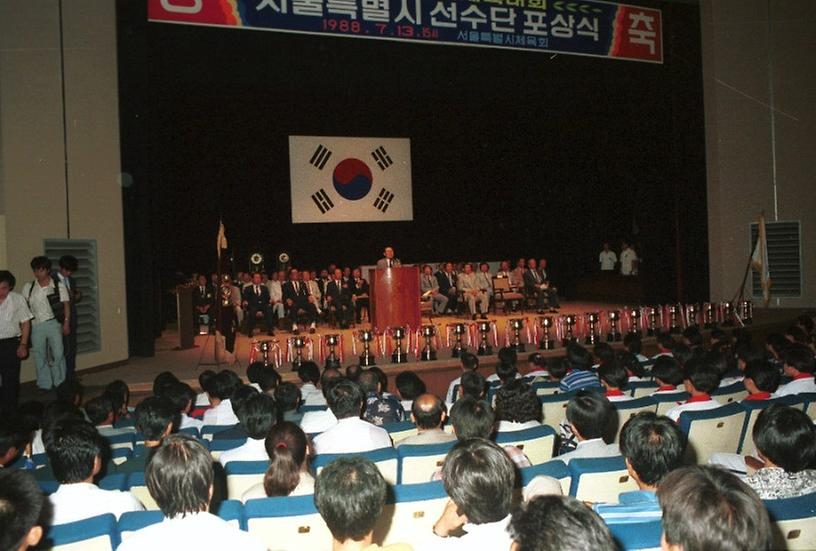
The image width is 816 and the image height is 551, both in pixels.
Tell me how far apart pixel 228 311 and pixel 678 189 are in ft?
26.2

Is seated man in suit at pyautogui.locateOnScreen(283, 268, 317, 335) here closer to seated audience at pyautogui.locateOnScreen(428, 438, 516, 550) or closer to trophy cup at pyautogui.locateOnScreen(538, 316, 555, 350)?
trophy cup at pyautogui.locateOnScreen(538, 316, 555, 350)

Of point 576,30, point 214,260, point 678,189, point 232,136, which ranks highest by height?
point 576,30

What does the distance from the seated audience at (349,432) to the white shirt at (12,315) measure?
3.87 m

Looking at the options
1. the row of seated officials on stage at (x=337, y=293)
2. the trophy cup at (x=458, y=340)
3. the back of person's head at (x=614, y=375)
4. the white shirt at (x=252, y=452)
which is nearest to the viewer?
the white shirt at (x=252, y=452)

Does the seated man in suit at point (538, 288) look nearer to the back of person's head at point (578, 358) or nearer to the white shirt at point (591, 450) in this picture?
the back of person's head at point (578, 358)

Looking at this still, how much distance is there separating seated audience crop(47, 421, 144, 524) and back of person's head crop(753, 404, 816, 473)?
2.18 meters

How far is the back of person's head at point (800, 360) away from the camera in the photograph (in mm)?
4652

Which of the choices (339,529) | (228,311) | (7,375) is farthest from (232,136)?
(339,529)

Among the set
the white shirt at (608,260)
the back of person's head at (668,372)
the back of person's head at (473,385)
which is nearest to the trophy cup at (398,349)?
the back of person's head at (473,385)

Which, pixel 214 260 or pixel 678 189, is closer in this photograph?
pixel 678 189

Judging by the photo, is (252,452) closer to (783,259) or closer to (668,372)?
(668,372)

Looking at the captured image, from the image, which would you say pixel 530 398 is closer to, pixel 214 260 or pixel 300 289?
pixel 300 289

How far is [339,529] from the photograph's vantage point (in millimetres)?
1899

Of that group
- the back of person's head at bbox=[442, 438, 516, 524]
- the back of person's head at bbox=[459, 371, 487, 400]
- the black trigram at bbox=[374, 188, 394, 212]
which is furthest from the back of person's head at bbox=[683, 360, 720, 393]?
the black trigram at bbox=[374, 188, 394, 212]
